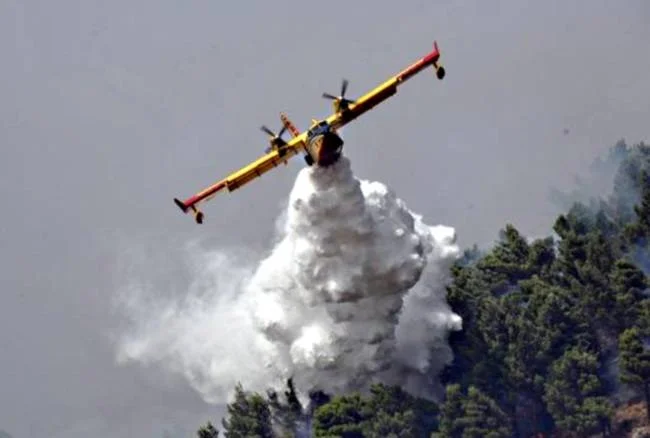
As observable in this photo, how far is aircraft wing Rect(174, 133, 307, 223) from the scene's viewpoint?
123 meters

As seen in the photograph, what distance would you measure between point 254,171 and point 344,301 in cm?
1170

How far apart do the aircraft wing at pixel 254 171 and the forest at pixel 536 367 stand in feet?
60.5

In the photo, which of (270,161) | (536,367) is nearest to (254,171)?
(270,161)

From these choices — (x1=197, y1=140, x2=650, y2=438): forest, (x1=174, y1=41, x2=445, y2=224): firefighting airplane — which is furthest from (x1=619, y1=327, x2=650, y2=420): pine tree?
(x1=174, y1=41, x2=445, y2=224): firefighting airplane

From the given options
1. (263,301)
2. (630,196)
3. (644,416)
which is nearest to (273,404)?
(263,301)

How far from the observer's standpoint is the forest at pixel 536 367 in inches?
5138

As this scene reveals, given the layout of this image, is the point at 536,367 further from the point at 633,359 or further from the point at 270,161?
the point at 270,161

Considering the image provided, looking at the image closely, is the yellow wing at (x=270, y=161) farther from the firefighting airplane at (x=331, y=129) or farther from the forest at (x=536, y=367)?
the forest at (x=536, y=367)

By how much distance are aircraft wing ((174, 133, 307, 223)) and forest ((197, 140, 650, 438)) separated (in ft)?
60.5

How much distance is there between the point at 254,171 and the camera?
416ft

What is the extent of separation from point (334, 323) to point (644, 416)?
2394 cm

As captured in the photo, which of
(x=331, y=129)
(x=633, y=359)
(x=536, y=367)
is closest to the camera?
(x=331, y=129)

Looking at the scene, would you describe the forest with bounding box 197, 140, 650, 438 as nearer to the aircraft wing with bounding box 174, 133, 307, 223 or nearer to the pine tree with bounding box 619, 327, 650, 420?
the pine tree with bounding box 619, 327, 650, 420

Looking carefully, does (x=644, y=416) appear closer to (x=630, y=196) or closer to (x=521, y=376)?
(x=521, y=376)
